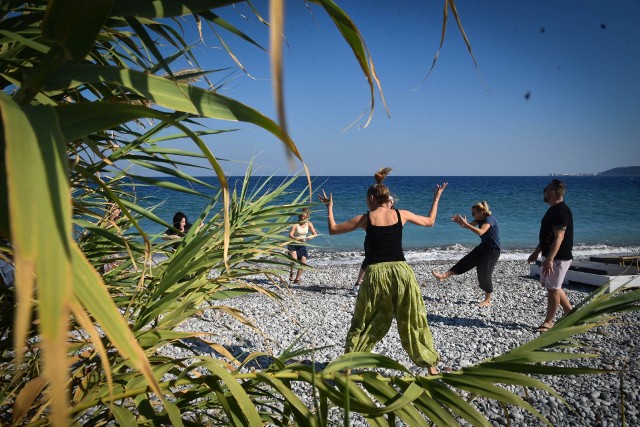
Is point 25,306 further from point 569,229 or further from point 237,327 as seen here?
point 237,327

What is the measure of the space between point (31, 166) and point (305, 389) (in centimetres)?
489

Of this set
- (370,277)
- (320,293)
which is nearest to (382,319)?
(370,277)

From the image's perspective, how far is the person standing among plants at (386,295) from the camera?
434 cm

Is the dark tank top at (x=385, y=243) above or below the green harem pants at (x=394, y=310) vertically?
above

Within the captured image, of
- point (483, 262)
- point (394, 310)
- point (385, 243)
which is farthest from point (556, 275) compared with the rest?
point (385, 243)

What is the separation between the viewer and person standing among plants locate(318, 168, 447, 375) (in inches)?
171

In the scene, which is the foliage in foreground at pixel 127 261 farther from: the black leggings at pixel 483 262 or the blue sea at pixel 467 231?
the black leggings at pixel 483 262

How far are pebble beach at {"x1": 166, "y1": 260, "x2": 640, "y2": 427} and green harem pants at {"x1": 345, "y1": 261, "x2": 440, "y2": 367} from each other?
1.90 ft

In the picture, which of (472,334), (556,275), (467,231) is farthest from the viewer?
(467,231)

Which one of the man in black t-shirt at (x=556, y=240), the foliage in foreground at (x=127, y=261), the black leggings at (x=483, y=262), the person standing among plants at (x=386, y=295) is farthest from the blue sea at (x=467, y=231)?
the foliage in foreground at (x=127, y=261)

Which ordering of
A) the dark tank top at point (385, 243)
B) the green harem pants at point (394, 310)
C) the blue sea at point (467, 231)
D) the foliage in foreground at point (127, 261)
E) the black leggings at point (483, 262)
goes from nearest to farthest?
the foliage in foreground at point (127, 261) < the green harem pants at point (394, 310) < the dark tank top at point (385, 243) < the black leggings at point (483, 262) < the blue sea at point (467, 231)

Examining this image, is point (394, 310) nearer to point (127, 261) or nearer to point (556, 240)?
point (556, 240)

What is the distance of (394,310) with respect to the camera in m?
4.45

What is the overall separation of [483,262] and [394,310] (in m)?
4.46
